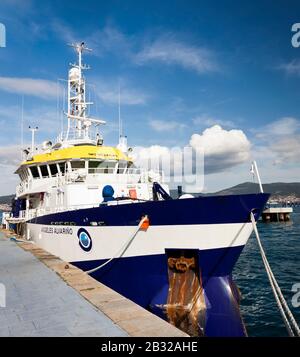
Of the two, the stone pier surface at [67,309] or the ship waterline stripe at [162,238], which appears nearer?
the stone pier surface at [67,309]

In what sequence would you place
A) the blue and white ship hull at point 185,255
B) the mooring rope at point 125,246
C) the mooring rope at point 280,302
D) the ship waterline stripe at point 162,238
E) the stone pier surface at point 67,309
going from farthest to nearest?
A: the mooring rope at point 125,246 < the ship waterline stripe at point 162,238 < the blue and white ship hull at point 185,255 < the mooring rope at point 280,302 < the stone pier surface at point 67,309

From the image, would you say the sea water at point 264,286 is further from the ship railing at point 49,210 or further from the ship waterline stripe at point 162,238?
the ship railing at point 49,210

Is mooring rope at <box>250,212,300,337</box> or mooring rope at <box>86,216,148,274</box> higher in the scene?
mooring rope at <box>86,216,148,274</box>

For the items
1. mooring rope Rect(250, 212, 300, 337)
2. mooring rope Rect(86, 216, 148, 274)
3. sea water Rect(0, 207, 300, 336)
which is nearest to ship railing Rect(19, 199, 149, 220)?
mooring rope Rect(86, 216, 148, 274)

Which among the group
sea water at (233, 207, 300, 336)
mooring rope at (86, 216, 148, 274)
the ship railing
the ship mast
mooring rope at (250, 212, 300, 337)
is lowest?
sea water at (233, 207, 300, 336)

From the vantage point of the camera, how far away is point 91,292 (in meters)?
7.51

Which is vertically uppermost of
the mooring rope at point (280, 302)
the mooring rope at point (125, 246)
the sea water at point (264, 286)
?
the mooring rope at point (125, 246)

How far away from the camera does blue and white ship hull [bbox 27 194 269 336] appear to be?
9.34 metres

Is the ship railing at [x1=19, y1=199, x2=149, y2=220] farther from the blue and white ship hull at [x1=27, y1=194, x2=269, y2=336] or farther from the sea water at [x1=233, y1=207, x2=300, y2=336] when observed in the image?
the sea water at [x1=233, y1=207, x2=300, y2=336]

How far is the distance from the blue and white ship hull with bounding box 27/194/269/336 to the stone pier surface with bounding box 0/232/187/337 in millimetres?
1764

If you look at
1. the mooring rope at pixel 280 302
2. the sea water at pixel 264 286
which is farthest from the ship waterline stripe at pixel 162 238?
the sea water at pixel 264 286

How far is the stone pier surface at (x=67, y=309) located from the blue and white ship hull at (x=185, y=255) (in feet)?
5.79

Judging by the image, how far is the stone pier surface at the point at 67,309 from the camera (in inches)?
205
